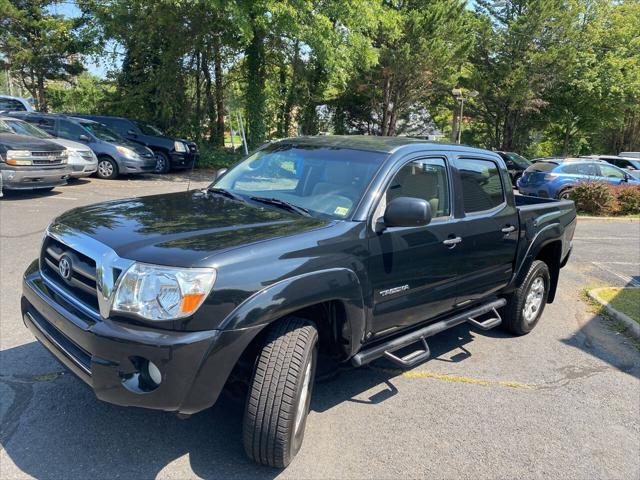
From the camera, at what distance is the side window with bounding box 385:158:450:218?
3.57 metres

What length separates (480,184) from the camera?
171 inches

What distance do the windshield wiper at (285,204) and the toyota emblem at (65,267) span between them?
133 centimetres

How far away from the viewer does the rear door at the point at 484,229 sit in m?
4.00

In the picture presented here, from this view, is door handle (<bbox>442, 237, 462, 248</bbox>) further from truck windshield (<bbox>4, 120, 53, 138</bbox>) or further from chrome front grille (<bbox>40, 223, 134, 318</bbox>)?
truck windshield (<bbox>4, 120, 53, 138</bbox>)

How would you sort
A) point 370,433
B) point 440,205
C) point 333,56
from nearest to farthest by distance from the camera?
1. point 370,433
2. point 440,205
3. point 333,56

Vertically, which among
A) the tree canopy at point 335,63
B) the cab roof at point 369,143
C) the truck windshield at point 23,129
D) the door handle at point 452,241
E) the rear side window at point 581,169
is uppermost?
the tree canopy at point 335,63

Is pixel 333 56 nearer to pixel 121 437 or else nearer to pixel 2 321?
pixel 2 321

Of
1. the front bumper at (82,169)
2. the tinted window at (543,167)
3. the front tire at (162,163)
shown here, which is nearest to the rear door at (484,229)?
the front bumper at (82,169)

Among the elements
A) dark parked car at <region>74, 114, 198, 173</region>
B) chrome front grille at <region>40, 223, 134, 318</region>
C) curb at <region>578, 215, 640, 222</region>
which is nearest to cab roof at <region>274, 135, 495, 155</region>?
chrome front grille at <region>40, 223, 134, 318</region>

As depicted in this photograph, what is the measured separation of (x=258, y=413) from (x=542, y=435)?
203 centimetres

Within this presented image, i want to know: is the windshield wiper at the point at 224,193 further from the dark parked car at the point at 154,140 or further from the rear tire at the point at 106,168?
the dark parked car at the point at 154,140

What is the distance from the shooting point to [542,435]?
11.1ft

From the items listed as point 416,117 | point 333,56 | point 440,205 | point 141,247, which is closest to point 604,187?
point 333,56

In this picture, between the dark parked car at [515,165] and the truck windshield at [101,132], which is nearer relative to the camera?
the truck windshield at [101,132]
